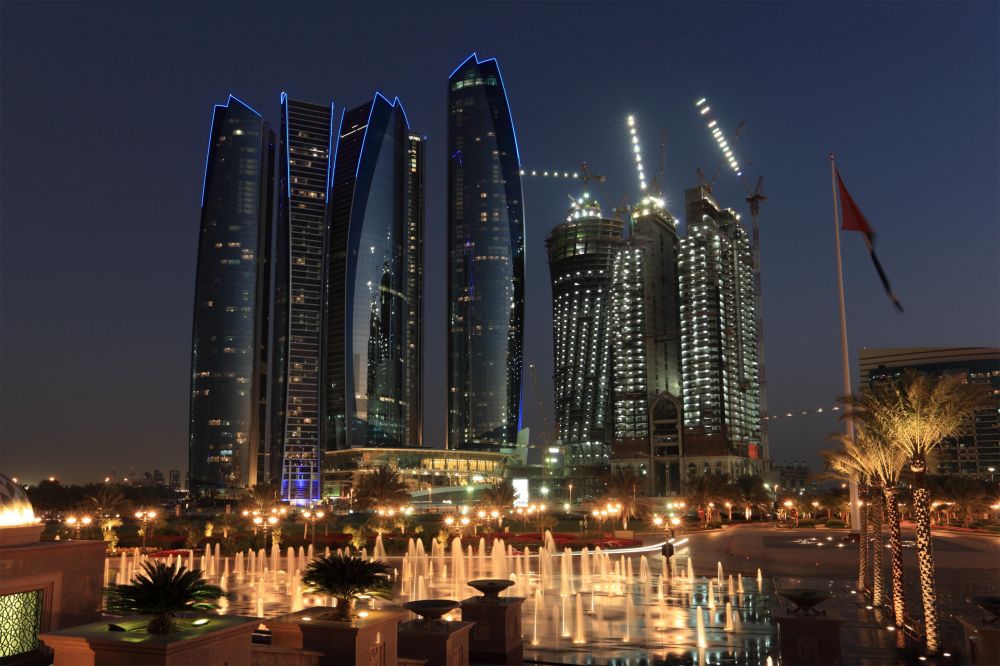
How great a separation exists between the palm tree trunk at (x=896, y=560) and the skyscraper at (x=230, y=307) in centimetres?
17658

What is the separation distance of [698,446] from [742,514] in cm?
9420

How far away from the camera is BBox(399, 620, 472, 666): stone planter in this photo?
1398 centimetres

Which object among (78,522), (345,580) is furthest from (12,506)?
(78,522)

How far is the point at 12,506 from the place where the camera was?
13.5 m

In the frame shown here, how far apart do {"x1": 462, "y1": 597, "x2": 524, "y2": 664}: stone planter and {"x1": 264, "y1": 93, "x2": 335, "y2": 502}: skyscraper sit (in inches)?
6908

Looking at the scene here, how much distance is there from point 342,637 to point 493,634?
16.4 feet

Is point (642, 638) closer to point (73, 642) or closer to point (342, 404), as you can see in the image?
point (73, 642)

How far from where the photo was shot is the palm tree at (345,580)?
1280cm

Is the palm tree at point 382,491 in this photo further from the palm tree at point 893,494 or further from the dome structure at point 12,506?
the dome structure at point 12,506

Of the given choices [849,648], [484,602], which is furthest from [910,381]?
[484,602]

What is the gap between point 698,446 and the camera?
18862 cm

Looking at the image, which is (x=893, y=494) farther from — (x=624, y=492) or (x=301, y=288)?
(x=301, y=288)

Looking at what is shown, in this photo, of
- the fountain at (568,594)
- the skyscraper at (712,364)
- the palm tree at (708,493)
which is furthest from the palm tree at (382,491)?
the skyscraper at (712,364)

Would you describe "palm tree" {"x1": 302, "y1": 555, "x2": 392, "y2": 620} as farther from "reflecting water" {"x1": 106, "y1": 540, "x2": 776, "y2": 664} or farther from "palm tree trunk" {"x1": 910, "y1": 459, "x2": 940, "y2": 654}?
"palm tree trunk" {"x1": 910, "y1": 459, "x2": 940, "y2": 654}
